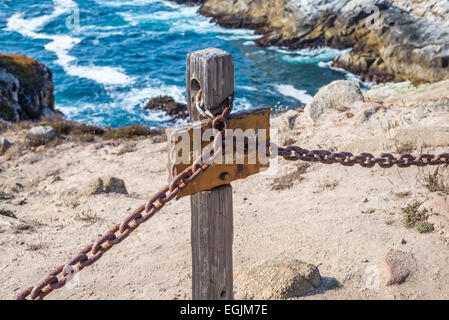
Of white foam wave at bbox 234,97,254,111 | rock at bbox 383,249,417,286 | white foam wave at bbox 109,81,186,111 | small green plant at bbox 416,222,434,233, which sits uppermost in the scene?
small green plant at bbox 416,222,434,233

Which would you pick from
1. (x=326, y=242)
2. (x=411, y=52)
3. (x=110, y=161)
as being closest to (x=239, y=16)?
(x=411, y=52)

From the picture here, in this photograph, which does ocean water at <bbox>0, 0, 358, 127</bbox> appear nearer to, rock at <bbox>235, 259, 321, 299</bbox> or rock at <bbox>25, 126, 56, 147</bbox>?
rock at <bbox>25, 126, 56, 147</bbox>

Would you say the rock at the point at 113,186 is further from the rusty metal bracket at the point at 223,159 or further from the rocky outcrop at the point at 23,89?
the rocky outcrop at the point at 23,89

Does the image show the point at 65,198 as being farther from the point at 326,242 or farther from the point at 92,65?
the point at 92,65

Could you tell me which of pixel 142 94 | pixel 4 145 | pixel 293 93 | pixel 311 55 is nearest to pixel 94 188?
pixel 4 145

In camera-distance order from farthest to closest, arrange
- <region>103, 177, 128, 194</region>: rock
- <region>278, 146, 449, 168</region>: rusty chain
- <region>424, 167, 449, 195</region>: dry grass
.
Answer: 1. <region>103, 177, 128, 194</region>: rock
2. <region>424, 167, 449, 195</region>: dry grass
3. <region>278, 146, 449, 168</region>: rusty chain

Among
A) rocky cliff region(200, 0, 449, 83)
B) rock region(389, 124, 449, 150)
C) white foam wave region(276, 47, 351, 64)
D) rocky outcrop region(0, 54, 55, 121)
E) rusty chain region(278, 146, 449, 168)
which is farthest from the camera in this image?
white foam wave region(276, 47, 351, 64)

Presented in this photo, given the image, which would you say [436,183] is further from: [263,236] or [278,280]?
[278,280]

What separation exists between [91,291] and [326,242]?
259 centimetres

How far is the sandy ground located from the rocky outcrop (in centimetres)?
972

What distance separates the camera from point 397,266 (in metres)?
4.13

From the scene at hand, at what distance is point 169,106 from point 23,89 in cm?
663

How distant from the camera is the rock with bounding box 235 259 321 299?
3.91m

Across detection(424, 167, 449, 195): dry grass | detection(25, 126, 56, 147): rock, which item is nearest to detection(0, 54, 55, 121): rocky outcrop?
detection(25, 126, 56, 147): rock
